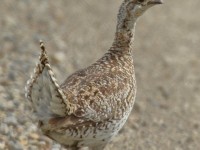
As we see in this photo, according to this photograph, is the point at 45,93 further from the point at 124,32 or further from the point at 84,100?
the point at 124,32

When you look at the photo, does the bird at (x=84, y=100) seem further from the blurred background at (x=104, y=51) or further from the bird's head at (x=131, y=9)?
the blurred background at (x=104, y=51)

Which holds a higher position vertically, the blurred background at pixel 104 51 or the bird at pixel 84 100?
the blurred background at pixel 104 51

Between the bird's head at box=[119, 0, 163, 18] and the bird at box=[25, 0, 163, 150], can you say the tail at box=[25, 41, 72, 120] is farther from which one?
the bird's head at box=[119, 0, 163, 18]

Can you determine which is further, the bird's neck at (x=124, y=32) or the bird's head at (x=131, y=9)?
the bird's neck at (x=124, y=32)

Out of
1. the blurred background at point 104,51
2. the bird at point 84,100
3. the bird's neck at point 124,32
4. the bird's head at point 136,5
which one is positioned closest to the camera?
the bird at point 84,100

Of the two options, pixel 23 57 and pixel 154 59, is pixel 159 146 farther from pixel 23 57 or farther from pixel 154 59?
pixel 154 59

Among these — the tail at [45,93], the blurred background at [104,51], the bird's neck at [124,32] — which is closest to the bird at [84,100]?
the tail at [45,93]

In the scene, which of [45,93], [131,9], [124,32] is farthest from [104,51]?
[45,93]
